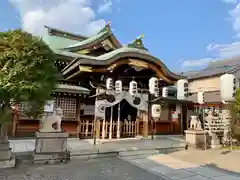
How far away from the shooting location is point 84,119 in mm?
11680

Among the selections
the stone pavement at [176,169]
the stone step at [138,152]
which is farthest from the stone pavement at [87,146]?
the stone pavement at [176,169]

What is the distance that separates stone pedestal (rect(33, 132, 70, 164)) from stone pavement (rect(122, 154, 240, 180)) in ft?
8.22

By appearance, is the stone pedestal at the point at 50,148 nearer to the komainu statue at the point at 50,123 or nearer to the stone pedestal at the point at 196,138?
the komainu statue at the point at 50,123

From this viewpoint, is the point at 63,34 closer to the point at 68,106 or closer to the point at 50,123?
the point at 68,106

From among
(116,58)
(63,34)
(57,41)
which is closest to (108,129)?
(116,58)

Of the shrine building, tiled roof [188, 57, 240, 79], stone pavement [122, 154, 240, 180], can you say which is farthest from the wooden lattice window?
tiled roof [188, 57, 240, 79]

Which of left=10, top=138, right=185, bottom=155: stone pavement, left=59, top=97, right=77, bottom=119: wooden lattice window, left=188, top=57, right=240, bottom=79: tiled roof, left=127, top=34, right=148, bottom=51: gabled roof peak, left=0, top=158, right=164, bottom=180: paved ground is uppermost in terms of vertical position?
left=188, top=57, right=240, bottom=79: tiled roof

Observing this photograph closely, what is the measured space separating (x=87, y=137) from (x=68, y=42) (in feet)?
35.2

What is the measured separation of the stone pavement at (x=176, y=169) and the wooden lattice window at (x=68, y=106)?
513cm

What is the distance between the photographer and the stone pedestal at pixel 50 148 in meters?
6.16

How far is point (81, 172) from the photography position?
17.7ft

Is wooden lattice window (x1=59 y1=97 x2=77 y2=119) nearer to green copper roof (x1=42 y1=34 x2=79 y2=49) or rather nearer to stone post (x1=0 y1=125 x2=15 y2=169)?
stone post (x1=0 y1=125 x2=15 y2=169)

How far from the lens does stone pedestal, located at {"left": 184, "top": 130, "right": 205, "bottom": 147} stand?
29.8 feet

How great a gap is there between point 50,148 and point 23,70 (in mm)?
3003
